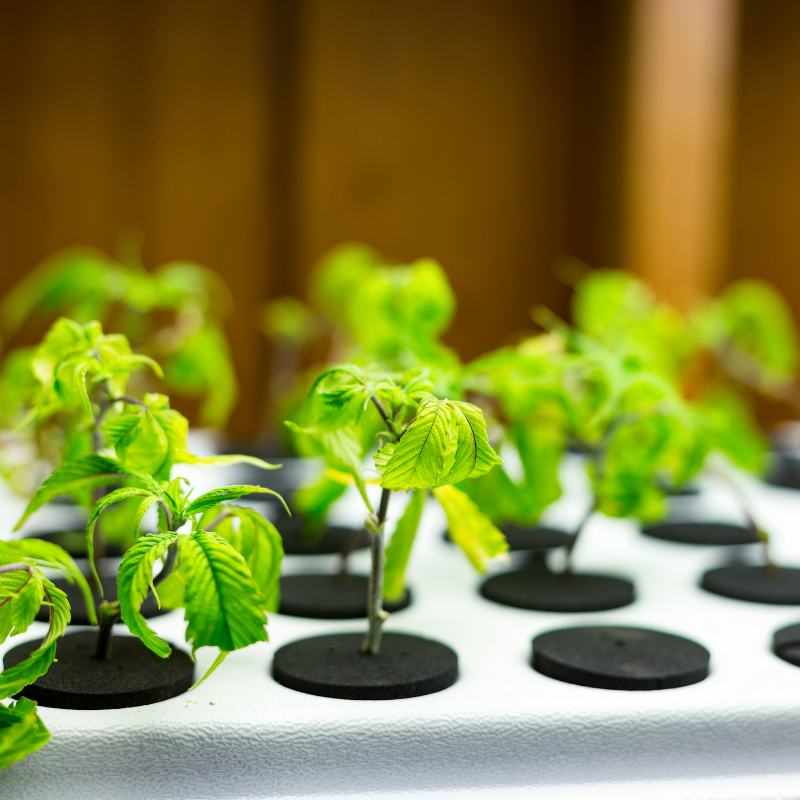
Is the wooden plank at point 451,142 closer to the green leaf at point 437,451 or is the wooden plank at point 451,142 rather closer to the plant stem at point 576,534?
the plant stem at point 576,534

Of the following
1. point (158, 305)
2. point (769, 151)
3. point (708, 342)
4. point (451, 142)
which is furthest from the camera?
point (769, 151)

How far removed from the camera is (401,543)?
1.93 feet

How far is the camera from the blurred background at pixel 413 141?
187 centimetres

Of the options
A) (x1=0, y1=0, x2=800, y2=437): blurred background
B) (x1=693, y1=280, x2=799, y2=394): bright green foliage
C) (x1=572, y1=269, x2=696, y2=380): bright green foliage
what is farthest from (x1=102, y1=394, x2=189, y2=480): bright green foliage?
(x1=0, y1=0, x2=800, y2=437): blurred background

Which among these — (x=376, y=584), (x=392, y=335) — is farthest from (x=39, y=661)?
(x=392, y=335)

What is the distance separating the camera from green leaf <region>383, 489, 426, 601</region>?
58 centimetres

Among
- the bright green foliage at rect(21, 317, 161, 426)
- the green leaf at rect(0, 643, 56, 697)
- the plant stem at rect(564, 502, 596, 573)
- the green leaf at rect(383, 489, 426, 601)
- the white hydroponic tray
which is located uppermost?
the bright green foliage at rect(21, 317, 161, 426)

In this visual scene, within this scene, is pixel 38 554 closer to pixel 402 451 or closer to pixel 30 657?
pixel 30 657

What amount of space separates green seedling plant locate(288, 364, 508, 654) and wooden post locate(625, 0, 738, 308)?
1394mm

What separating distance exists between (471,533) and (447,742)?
0.13 m

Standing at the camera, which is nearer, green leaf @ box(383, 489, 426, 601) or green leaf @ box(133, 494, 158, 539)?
green leaf @ box(133, 494, 158, 539)

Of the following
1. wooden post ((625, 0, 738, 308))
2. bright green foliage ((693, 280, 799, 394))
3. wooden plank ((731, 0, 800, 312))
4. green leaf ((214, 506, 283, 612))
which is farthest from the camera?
wooden plank ((731, 0, 800, 312))

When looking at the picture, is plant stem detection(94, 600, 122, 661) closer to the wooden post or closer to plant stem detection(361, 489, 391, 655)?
plant stem detection(361, 489, 391, 655)

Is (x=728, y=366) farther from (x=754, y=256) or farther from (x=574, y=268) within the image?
(x=754, y=256)
